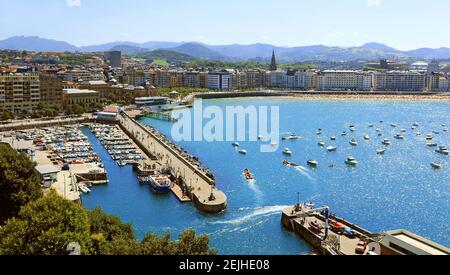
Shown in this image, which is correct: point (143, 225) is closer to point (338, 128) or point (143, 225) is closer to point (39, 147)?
point (39, 147)

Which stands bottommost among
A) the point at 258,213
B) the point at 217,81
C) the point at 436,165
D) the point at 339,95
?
the point at 258,213

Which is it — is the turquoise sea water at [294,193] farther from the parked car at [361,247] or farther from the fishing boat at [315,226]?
the parked car at [361,247]

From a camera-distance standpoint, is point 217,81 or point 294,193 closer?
point 294,193

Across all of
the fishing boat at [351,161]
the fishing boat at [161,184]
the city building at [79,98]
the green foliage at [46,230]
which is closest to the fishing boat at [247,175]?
the fishing boat at [161,184]

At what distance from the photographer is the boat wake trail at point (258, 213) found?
23.6ft

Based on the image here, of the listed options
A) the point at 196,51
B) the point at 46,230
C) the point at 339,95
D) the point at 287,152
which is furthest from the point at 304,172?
the point at 196,51

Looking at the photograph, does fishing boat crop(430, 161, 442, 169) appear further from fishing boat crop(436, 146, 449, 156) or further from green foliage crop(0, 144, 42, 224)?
green foliage crop(0, 144, 42, 224)

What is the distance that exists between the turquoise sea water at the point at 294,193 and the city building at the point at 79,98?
5922 mm

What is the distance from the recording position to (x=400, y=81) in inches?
1452

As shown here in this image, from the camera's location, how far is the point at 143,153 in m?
11.7

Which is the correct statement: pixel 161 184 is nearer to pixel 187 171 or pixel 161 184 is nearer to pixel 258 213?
pixel 187 171

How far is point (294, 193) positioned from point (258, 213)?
1.39 m
